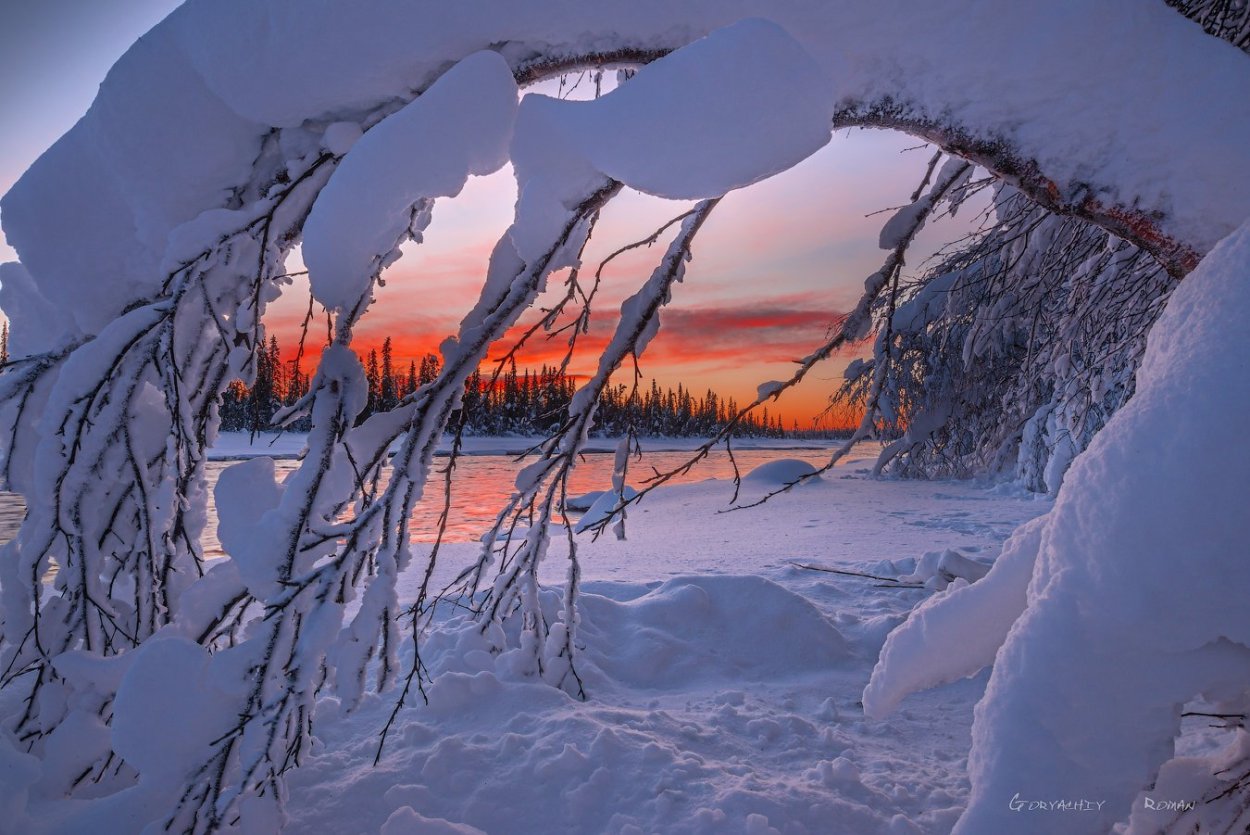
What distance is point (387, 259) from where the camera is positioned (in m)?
1.64

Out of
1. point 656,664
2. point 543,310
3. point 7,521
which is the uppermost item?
point 543,310

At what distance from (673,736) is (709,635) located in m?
1.35

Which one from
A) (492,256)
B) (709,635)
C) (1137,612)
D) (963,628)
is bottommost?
(709,635)

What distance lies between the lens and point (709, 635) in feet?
13.2

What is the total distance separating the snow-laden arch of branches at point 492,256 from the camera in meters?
1.09

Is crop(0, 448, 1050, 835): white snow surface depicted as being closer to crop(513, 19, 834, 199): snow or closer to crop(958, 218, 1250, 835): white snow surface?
crop(513, 19, 834, 199): snow

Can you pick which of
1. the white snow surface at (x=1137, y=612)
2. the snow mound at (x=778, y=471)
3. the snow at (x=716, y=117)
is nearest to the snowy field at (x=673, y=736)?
the white snow surface at (x=1137, y=612)

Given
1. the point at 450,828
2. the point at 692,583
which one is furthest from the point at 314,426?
the point at 692,583

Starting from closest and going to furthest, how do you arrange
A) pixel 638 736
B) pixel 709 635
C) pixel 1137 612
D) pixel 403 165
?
pixel 1137 612
pixel 403 165
pixel 638 736
pixel 709 635

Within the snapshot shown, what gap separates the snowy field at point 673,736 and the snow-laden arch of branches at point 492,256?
750mm

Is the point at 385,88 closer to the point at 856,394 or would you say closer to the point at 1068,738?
the point at 1068,738

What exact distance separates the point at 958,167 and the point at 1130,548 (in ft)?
5.03

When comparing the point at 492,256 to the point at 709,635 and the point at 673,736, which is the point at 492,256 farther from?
the point at 709,635

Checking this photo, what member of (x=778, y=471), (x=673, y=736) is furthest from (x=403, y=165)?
(x=778, y=471)
